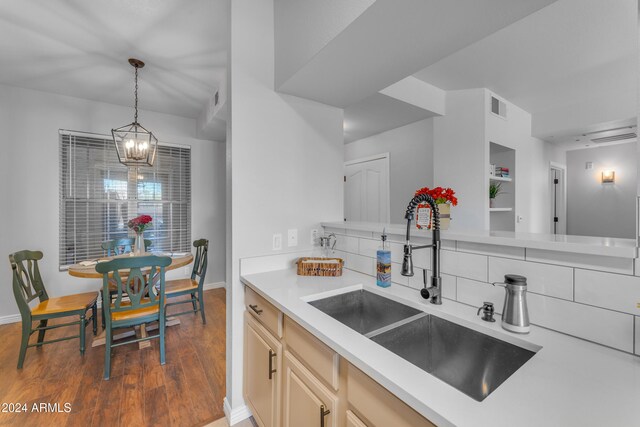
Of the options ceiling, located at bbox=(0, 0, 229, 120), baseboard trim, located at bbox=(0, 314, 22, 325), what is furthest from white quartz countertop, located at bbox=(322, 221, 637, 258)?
baseboard trim, located at bbox=(0, 314, 22, 325)

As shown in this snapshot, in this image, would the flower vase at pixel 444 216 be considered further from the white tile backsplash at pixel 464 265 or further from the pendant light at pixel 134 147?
the pendant light at pixel 134 147

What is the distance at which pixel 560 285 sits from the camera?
921 mm

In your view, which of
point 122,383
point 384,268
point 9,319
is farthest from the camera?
point 9,319

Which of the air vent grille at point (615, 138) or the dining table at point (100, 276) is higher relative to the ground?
the air vent grille at point (615, 138)

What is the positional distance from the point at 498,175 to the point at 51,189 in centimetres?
547

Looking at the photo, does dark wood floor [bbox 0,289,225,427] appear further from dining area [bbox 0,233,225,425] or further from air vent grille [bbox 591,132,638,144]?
air vent grille [bbox 591,132,638,144]

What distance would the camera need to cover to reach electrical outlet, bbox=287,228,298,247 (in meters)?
1.88

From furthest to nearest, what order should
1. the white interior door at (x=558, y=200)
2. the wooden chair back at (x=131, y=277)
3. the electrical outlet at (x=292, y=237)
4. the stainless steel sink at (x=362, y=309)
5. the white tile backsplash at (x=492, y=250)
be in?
the white interior door at (x=558, y=200)
the wooden chair back at (x=131, y=277)
the electrical outlet at (x=292, y=237)
the stainless steel sink at (x=362, y=309)
the white tile backsplash at (x=492, y=250)

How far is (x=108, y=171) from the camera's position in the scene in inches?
145

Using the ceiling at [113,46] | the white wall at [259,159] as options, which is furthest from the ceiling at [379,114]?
the ceiling at [113,46]

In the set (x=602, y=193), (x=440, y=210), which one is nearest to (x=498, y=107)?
(x=440, y=210)

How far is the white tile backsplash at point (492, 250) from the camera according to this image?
3.39ft

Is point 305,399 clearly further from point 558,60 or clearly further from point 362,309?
point 558,60

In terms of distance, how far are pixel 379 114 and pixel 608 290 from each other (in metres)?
2.79
